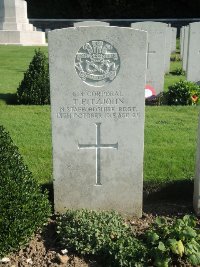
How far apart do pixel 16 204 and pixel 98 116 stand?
1083mm

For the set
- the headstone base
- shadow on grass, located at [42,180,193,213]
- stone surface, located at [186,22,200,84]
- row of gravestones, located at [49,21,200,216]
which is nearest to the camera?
row of gravestones, located at [49,21,200,216]

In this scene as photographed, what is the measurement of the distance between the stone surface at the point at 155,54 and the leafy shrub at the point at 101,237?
230 inches

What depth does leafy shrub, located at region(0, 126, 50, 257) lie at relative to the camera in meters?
3.23

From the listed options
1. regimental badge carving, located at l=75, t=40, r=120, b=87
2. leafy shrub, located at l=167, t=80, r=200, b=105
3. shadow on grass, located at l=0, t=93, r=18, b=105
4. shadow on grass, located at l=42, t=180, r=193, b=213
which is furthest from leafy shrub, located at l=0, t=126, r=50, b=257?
leafy shrub, located at l=167, t=80, r=200, b=105

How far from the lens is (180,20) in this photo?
30625 mm

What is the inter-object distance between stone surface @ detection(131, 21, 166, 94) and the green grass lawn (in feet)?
4.48

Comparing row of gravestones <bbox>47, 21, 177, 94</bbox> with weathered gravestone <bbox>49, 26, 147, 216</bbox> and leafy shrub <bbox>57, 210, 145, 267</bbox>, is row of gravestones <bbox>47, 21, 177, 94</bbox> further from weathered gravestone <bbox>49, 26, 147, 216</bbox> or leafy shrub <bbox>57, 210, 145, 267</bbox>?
leafy shrub <bbox>57, 210, 145, 267</bbox>

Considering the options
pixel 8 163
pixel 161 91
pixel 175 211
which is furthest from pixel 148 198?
pixel 161 91

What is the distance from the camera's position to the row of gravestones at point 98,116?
3.61m

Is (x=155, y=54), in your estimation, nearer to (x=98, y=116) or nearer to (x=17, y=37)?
(x=98, y=116)

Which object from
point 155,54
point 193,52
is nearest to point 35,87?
point 155,54

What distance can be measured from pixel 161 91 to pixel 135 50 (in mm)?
5782

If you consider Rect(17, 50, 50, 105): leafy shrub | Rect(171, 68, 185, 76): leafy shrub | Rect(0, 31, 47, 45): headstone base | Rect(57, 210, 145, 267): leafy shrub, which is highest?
Rect(0, 31, 47, 45): headstone base

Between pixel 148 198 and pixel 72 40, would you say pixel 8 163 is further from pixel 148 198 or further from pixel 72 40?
pixel 148 198
